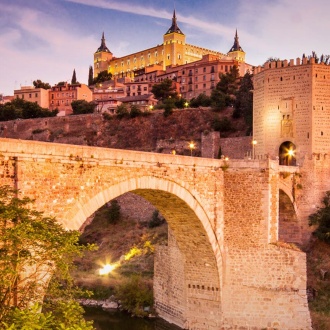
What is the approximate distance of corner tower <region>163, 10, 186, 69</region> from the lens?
79500mm

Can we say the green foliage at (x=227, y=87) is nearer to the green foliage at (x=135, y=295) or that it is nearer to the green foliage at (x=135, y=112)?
the green foliage at (x=135, y=112)

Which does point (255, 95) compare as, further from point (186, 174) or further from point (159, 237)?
point (186, 174)

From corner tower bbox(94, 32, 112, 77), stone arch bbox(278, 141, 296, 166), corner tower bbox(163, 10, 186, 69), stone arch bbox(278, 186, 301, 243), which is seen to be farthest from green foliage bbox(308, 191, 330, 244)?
corner tower bbox(94, 32, 112, 77)

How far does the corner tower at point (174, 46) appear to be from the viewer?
79500 mm

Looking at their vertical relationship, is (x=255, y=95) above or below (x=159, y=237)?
above

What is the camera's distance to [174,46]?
3135 inches

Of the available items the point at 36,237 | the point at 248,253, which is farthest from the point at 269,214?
the point at 36,237

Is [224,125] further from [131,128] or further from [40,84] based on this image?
[40,84]

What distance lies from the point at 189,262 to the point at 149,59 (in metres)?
72.5

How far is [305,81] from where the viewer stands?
2589 cm

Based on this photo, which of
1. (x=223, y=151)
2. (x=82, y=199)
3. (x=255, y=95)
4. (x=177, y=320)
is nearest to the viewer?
(x=82, y=199)

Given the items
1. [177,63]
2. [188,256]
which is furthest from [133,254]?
[177,63]

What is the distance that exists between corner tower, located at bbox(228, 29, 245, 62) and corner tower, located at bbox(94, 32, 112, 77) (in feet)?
84.7

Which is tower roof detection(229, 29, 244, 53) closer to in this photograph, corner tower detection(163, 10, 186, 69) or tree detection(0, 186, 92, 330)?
corner tower detection(163, 10, 186, 69)
